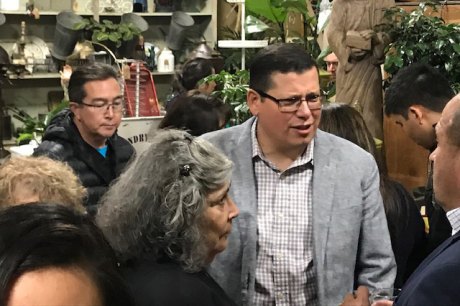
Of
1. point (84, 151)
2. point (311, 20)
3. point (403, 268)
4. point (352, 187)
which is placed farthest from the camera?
point (311, 20)

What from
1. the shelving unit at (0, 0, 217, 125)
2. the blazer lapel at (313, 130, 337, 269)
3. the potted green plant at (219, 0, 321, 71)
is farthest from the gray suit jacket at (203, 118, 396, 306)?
the shelving unit at (0, 0, 217, 125)

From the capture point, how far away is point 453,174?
166cm

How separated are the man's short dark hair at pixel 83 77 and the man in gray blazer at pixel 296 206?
0.94 m

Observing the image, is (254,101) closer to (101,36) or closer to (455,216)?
(455,216)

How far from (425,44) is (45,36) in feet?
12.1

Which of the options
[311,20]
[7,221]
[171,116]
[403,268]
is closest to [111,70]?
[171,116]

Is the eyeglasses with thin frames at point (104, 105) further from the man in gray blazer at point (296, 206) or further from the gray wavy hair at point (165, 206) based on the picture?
the gray wavy hair at point (165, 206)

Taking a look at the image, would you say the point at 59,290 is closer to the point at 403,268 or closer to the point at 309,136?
the point at 309,136

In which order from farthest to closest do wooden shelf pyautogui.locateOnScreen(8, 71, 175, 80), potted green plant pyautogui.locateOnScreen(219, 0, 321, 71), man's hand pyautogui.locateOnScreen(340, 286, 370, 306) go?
wooden shelf pyautogui.locateOnScreen(8, 71, 175, 80), potted green plant pyautogui.locateOnScreen(219, 0, 321, 71), man's hand pyautogui.locateOnScreen(340, 286, 370, 306)

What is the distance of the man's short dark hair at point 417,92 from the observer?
295 centimetres

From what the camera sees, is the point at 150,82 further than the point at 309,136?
Yes

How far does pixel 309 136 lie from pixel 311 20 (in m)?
3.35

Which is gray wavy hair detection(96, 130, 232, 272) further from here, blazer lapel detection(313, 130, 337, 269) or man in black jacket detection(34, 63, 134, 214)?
man in black jacket detection(34, 63, 134, 214)

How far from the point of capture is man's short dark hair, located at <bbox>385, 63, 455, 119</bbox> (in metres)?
2.95
